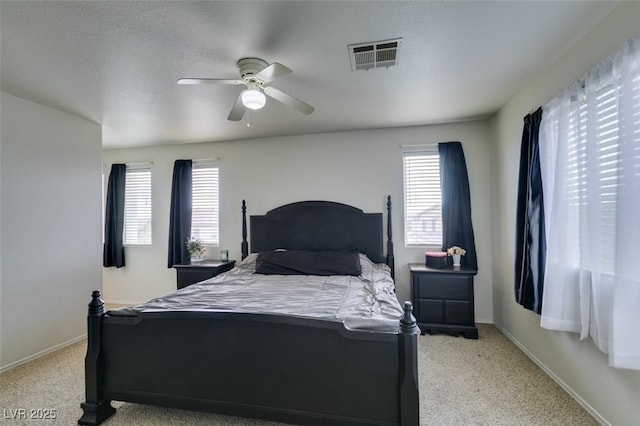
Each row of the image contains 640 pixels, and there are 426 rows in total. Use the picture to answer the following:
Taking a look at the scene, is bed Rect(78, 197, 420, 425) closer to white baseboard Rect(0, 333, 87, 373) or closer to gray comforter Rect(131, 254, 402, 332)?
gray comforter Rect(131, 254, 402, 332)

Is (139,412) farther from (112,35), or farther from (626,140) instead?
(626,140)

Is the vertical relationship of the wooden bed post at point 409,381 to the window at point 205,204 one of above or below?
below

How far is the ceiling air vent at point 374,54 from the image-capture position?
79.9 inches

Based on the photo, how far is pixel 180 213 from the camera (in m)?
4.48

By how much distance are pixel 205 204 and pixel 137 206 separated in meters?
1.19

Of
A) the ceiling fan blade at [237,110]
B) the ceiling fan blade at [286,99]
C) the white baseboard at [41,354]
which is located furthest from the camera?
the white baseboard at [41,354]

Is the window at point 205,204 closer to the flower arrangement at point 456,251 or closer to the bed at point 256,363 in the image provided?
the bed at point 256,363

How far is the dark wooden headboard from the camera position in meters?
3.88

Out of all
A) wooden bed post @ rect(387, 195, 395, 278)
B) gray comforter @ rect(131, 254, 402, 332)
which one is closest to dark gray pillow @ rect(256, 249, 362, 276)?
gray comforter @ rect(131, 254, 402, 332)

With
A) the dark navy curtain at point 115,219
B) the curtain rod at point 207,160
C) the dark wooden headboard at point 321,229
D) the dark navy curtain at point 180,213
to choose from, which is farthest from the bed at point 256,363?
the dark navy curtain at point 115,219

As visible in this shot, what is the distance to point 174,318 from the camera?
1945mm

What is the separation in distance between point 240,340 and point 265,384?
0.30m

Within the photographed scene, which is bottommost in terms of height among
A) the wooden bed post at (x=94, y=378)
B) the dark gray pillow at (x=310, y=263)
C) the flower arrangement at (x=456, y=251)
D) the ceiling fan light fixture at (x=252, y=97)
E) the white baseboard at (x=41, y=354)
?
the white baseboard at (x=41, y=354)

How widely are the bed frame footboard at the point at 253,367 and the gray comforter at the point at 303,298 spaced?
0.12 metres
